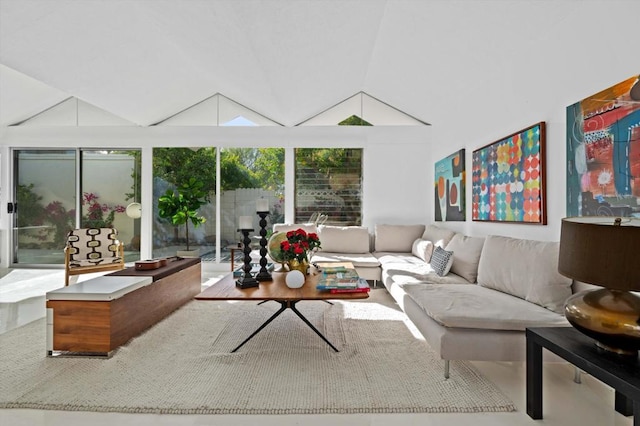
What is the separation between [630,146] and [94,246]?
18.4ft

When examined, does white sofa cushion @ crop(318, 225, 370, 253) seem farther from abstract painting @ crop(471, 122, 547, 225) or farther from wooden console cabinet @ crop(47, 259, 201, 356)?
wooden console cabinet @ crop(47, 259, 201, 356)

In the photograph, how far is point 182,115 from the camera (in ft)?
19.6

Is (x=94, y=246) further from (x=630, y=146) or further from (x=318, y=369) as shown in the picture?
(x=630, y=146)

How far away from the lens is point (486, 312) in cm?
219

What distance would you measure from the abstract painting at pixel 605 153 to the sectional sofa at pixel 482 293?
1.34 ft

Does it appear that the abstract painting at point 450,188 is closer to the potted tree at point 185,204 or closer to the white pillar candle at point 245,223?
the white pillar candle at point 245,223

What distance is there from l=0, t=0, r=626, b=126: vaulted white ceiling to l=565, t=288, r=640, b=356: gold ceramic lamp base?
6.35 ft

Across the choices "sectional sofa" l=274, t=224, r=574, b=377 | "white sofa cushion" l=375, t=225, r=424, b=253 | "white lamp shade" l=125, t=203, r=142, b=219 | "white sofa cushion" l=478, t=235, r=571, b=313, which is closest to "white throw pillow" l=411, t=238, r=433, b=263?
"sectional sofa" l=274, t=224, r=574, b=377

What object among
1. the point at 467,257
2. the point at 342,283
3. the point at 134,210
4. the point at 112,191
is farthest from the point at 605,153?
the point at 112,191

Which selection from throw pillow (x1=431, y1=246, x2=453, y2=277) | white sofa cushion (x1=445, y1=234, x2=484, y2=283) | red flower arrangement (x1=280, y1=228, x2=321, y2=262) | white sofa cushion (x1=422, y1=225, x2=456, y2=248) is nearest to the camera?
red flower arrangement (x1=280, y1=228, x2=321, y2=262)

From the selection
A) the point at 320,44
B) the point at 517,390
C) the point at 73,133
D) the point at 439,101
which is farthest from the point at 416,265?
the point at 73,133

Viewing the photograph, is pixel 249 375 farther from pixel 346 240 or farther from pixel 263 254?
pixel 346 240

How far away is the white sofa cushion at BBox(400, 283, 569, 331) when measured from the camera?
210 cm

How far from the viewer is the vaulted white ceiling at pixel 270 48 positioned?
304 centimetres
